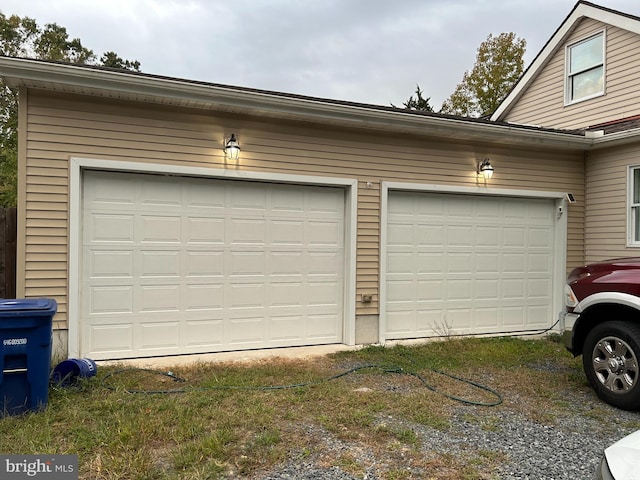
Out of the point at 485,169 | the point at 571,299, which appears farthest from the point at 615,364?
the point at 485,169

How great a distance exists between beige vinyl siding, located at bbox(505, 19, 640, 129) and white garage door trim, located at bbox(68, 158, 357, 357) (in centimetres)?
604

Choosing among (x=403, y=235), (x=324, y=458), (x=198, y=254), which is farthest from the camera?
(x=403, y=235)

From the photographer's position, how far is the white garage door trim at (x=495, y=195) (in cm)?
652

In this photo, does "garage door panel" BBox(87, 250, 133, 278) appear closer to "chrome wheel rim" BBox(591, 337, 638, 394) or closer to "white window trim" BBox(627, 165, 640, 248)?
"chrome wheel rim" BBox(591, 337, 638, 394)

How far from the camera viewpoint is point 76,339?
17.1 feet

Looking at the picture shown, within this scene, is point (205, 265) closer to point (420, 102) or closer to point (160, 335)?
point (160, 335)

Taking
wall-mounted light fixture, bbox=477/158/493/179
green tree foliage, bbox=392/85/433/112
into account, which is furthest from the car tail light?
green tree foliage, bbox=392/85/433/112

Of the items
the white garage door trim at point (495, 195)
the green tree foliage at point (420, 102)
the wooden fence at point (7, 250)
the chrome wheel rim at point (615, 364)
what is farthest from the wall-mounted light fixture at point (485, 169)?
the green tree foliage at point (420, 102)

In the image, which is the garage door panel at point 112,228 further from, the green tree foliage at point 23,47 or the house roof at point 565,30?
the green tree foliage at point 23,47

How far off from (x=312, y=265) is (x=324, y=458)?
3.48m

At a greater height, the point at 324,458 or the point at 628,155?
the point at 628,155

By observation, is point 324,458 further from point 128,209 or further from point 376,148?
point 376,148

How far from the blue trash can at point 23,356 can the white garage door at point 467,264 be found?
436cm

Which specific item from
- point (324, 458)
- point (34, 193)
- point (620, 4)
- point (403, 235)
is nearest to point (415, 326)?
point (403, 235)
